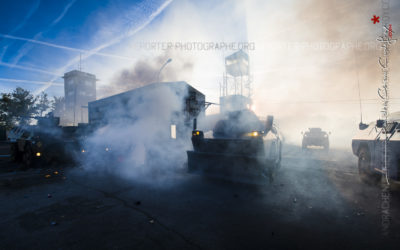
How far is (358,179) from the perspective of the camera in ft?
16.0

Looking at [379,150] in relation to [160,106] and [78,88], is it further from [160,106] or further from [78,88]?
[78,88]

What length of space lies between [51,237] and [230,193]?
3.07 metres

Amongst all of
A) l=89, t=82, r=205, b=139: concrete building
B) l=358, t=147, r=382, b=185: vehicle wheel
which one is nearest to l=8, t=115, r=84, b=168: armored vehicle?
l=89, t=82, r=205, b=139: concrete building

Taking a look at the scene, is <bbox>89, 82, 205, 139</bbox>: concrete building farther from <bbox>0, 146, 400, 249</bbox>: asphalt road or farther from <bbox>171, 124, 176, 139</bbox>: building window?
<bbox>0, 146, 400, 249</bbox>: asphalt road

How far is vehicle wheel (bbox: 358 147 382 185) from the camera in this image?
4.40 metres

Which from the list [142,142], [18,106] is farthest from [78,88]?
[142,142]

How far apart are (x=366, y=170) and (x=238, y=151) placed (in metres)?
3.51

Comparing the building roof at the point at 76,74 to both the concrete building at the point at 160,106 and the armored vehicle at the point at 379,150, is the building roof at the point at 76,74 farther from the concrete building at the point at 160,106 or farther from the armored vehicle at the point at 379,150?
the armored vehicle at the point at 379,150

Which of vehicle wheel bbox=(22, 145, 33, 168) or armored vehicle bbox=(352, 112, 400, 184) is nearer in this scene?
armored vehicle bbox=(352, 112, 400, 184)

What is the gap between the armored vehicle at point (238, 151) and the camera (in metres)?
4.07

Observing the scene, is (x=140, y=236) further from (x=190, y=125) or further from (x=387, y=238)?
(x=190, y=125)

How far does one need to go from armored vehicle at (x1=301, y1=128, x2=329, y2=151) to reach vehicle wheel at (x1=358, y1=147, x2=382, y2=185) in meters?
5.76

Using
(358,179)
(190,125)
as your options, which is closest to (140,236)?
(358,179)

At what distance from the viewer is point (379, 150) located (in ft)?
13.3
